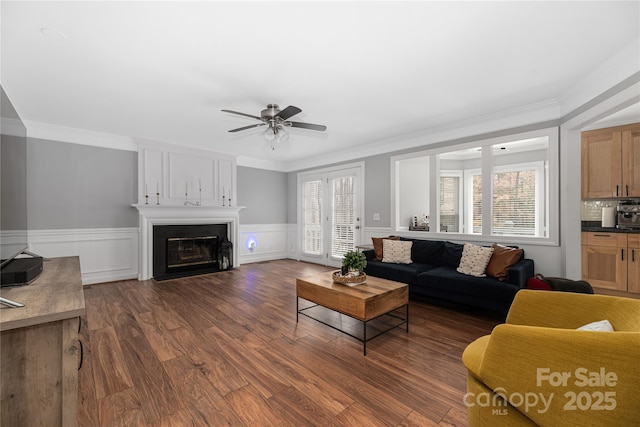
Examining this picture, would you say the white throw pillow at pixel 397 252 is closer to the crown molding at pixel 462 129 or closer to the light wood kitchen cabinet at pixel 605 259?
the crown molding at pixel 462 129

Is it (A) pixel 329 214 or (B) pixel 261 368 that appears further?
(A) pixel 329 214

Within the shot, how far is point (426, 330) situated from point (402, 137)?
3.21 metres

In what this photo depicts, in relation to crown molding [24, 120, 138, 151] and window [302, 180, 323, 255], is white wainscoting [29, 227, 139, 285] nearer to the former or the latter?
crown molding [24, 120, 138, 151]

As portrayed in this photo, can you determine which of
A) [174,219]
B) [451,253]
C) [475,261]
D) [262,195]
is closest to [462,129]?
[451,253]

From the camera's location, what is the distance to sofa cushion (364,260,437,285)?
3.67 metres

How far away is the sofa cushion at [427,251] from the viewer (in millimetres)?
4043

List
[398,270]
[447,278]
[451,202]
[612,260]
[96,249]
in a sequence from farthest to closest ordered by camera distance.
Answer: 1. [451,202]
2. [96,249]
3. [612,260]
4. [398,270]
5. [447,278]

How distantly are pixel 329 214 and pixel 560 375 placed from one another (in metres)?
5.29

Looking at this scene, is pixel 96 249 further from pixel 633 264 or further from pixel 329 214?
pixel 633 264

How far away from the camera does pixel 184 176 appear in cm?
541

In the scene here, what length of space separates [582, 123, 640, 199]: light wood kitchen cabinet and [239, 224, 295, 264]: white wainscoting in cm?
596

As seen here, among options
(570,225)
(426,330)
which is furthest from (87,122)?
(570,225)

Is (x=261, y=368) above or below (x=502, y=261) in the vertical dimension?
below

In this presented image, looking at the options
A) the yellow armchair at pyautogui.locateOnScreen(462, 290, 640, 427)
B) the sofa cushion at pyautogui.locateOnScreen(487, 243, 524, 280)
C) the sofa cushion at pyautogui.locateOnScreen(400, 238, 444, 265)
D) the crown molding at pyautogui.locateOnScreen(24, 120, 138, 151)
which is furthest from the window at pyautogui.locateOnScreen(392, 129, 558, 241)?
the crown molding at pyautogui.locateOnScreen(24, 120, 138, 151)
